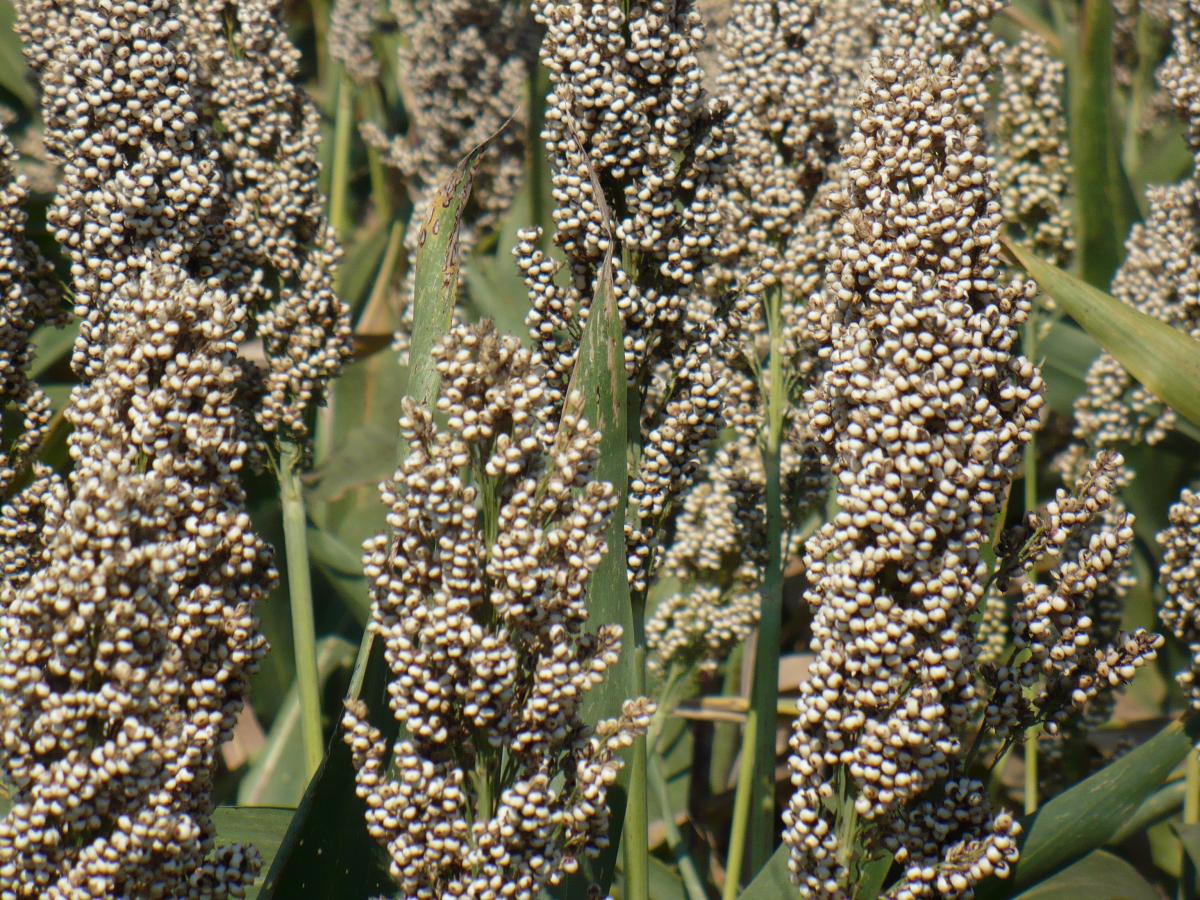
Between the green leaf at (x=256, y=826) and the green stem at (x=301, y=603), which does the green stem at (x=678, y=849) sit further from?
the green leaf at (x=256, y=826)

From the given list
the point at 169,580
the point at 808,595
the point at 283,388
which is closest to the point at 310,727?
the point at 283,388

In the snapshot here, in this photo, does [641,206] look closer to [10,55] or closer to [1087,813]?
[1087,813]

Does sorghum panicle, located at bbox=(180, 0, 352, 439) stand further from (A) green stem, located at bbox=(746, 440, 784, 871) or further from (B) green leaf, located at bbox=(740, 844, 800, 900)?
(B) green leaf, located at bbox=(740, 844, 800, 900)

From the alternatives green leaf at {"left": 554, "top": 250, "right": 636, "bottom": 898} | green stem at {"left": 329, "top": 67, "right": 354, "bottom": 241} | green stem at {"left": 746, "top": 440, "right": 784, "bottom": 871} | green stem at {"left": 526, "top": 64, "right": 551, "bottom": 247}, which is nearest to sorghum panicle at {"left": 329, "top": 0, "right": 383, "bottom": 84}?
green stem at {"left": 329, "top": 67, "right": 354, "bottom": 241}

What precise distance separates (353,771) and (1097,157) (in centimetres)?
332

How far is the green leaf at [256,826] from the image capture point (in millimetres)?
2398

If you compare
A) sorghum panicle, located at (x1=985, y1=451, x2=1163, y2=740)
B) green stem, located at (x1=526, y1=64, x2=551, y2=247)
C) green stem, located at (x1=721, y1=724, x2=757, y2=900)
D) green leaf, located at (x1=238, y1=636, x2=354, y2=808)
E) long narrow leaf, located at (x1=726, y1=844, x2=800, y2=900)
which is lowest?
green leaf, located at (x1=238, y1=636, x2=354, y2=808)

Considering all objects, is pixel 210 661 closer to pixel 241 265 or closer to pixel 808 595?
pixel 808 595

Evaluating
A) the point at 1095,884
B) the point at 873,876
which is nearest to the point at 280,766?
the point at 873,876

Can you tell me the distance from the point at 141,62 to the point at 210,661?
3.80 feet

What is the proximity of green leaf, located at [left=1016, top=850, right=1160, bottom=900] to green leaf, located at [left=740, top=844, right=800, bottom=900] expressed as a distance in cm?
76

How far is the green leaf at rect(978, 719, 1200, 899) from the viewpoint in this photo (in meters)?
2.27

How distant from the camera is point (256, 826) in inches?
95.5

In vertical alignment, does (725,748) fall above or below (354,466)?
below
